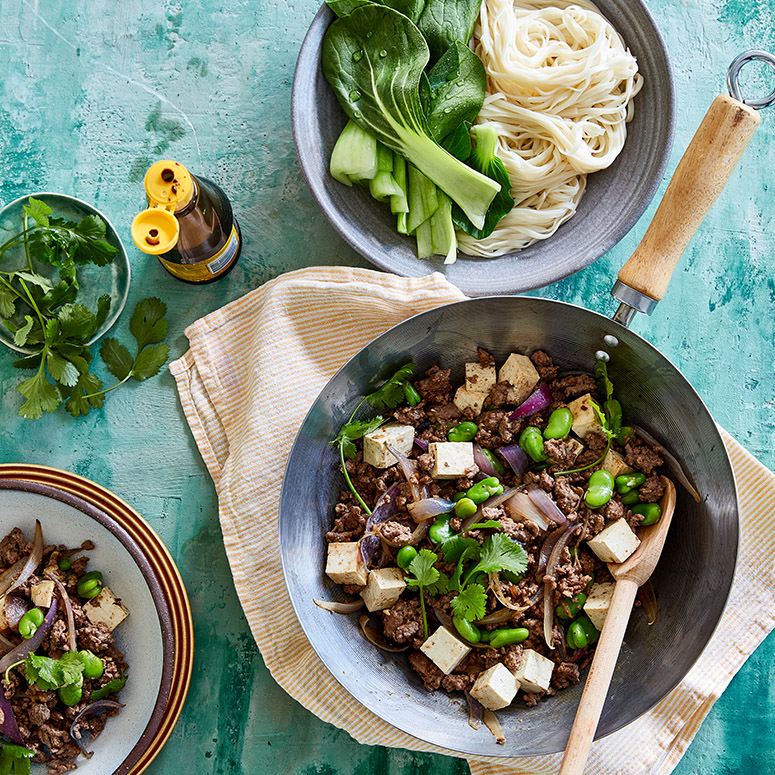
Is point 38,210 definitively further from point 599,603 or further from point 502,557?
point 599,603

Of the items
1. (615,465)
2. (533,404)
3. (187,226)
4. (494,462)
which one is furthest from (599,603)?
(187,226)

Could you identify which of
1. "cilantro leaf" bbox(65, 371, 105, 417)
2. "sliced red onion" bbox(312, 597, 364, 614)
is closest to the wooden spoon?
"sliced red onion" bbox(312, 597, 364, 614)

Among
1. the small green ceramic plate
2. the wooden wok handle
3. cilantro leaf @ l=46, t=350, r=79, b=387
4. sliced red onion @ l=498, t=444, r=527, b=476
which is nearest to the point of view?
the wooden wok handle

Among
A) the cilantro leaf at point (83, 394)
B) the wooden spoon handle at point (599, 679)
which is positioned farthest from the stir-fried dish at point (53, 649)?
the wooden spoon handle at point (599, 679)

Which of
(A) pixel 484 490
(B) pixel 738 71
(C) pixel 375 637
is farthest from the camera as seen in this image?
(C) pixel 375 637

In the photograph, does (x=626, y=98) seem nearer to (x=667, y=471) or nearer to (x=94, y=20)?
(x=667, y=471)

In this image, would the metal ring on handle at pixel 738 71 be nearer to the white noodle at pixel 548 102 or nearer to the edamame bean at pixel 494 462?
the white noodle at pixel 548 102

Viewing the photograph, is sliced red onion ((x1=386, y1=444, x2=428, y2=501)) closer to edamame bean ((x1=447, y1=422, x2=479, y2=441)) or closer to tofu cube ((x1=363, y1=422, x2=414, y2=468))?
tofu cube ((x1=363, y1=422, x2=414, y2=468))
